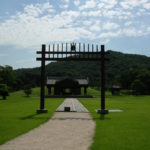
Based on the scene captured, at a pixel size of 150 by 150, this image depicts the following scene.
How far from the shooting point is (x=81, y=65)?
14162 centimetres

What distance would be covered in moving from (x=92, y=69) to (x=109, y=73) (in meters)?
9.82

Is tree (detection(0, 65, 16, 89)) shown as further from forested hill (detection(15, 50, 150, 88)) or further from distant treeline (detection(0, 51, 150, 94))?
forested hill (detection(15, 50, 150, 88))

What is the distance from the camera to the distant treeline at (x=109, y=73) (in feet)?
246

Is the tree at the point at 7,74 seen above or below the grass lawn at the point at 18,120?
above

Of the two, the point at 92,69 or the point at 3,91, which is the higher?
the point at 92,69

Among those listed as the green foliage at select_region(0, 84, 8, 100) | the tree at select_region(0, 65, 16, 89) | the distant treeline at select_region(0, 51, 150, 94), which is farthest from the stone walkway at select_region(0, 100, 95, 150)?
the tree at select_region(0, 65, 16, 89)

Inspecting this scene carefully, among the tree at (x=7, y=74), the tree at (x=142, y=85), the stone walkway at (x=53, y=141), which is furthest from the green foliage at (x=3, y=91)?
the stone walkway at (x=53, y=141)

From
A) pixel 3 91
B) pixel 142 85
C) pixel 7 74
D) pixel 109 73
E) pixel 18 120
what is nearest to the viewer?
pixel 18 120

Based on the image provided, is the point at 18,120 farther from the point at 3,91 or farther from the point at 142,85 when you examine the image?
the point at 142,85

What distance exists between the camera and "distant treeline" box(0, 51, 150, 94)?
2953 inches

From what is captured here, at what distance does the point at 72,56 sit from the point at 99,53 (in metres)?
1.90

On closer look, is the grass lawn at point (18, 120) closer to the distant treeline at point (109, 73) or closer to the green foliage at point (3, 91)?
the green foliage at point (3, 91)

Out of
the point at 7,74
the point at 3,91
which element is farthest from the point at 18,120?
the point at 7,74

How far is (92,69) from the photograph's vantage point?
131 m
